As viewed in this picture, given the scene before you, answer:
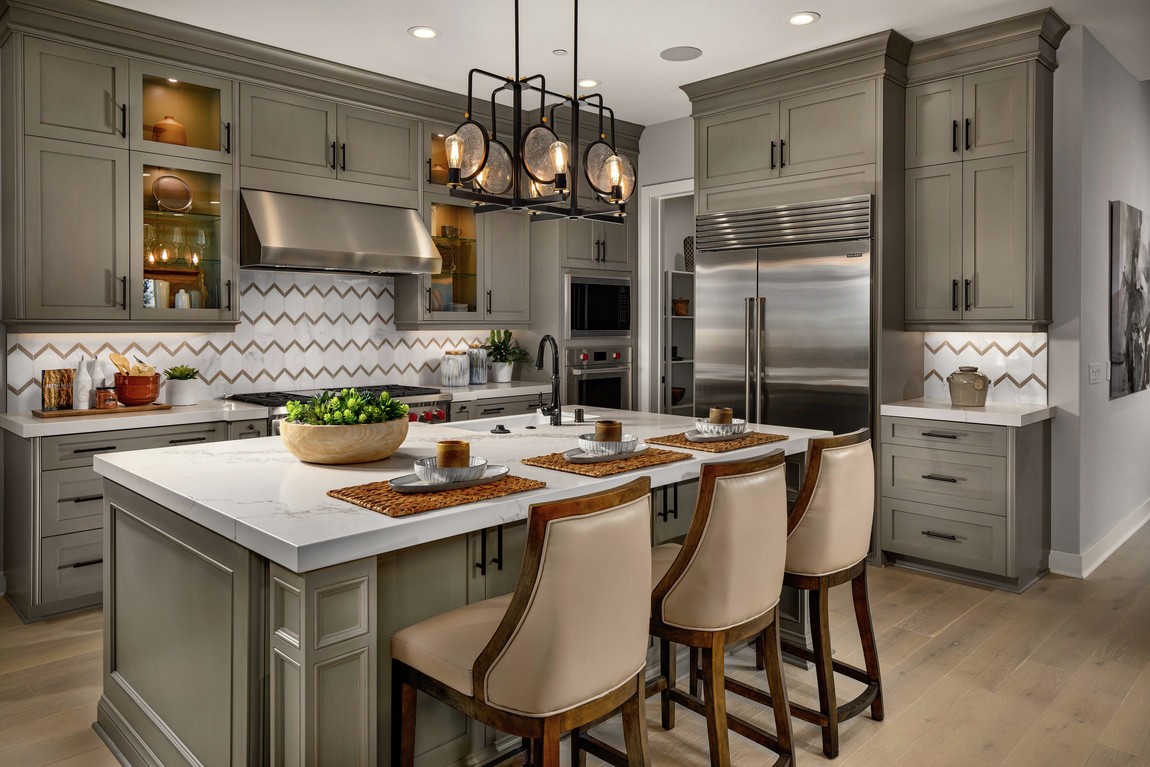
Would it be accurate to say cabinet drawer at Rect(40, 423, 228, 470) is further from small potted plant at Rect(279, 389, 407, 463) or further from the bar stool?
the bar stool

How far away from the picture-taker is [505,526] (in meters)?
2.16

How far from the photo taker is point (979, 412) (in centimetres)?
402

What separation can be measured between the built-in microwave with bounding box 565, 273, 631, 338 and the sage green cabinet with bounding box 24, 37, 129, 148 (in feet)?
9.44

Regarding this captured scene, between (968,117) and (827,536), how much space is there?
9.43 feet

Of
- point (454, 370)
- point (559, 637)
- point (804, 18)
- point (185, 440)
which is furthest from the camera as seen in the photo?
point (454, 370)

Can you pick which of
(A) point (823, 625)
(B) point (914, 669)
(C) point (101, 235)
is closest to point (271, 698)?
(A) point (823, 625)

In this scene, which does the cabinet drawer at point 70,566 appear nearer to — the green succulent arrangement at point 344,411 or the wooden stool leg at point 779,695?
the green succulent arrangement at point 344,411

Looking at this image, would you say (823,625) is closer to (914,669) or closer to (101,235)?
(914,669)

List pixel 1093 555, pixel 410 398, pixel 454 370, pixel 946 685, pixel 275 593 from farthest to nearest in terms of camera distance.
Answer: pixel 454 370 < pixel 410 398 < pixel 1093 555 < pixel 946 685 < pixel 275 593

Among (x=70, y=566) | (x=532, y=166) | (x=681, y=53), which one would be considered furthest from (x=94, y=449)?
(x=681, y=53)

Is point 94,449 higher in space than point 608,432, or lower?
lower

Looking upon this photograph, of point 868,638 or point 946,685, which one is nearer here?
point 868,638

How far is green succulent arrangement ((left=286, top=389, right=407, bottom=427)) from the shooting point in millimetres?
2322

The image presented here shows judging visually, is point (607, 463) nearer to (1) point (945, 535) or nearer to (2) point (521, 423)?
(2) point (521, 423)
